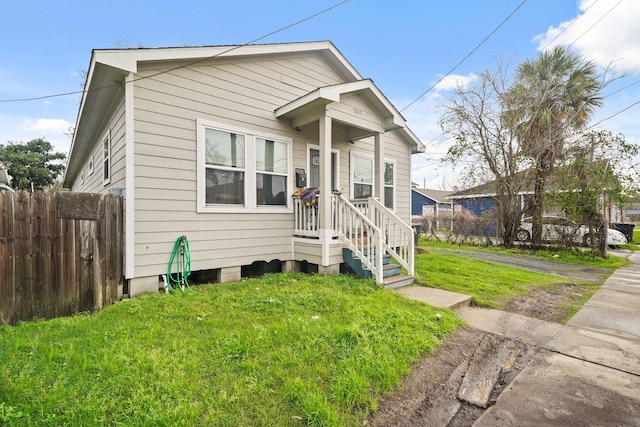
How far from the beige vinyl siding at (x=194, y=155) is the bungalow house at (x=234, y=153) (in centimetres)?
2

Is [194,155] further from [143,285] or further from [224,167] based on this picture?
[143,285]

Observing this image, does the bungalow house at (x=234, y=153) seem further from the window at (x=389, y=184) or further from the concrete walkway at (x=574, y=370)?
the concrete walkway at (x=574, y=370)

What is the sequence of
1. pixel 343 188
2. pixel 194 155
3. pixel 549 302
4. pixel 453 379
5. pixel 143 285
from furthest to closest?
pixel 343 188 → pixel 549 302 → pixel 194 155 → pixel 143 285 → pixel 453 379

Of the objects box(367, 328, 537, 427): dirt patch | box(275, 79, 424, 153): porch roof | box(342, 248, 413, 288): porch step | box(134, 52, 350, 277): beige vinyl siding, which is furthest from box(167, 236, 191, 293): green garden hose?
box(367, 328, 537, 427): dirt patch

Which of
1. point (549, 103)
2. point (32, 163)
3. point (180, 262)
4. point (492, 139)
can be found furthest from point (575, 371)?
point (32, 163)

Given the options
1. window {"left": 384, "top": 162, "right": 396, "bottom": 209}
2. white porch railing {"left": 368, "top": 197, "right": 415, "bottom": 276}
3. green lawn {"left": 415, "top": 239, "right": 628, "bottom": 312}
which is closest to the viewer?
green lawn {"left": 415, "top": 239, "right": 628, "bottom": 312}

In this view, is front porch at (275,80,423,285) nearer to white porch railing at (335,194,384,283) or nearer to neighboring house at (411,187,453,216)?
white porch railing at (335,194,384,283)

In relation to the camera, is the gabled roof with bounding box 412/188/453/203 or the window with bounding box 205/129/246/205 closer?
the window with bounding box 205/129/246/205

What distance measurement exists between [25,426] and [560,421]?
3351mm

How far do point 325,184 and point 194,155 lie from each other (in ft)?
7.22

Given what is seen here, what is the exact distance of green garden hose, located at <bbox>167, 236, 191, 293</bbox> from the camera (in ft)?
14.9

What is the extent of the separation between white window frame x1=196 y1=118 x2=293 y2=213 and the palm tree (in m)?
9.75

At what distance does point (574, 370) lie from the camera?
2676 millimetres

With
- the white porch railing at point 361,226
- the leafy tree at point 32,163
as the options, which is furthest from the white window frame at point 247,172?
the leafy tree at point 32,163
